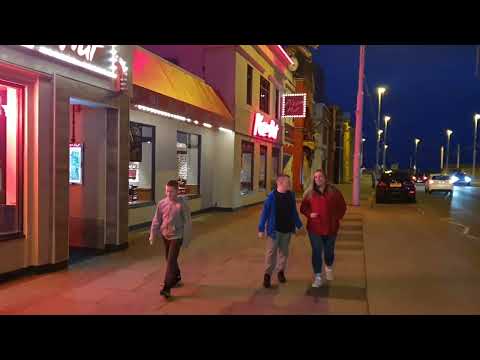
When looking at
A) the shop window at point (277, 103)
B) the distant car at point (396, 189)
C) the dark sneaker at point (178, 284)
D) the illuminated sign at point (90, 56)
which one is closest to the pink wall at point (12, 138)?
the illuminated sign at point (90, 56)

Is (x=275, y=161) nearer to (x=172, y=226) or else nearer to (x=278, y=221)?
(x=278, y=221)

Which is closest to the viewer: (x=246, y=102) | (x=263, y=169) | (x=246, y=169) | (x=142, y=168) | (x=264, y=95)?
(x=142, y=168)

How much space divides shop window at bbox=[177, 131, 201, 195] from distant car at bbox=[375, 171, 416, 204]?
1140cm

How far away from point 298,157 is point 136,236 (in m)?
20.8

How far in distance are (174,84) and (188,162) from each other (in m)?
3.09

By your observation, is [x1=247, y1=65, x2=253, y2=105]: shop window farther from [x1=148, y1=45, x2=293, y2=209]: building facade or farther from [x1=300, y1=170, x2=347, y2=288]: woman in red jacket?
[x1=300, y1=170, x2=347, y2=288]: woman in red jacket

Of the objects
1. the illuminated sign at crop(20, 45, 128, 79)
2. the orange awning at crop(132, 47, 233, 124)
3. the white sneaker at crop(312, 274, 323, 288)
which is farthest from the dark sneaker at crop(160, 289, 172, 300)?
the orange awning at crop(132, 47, 233, 124)

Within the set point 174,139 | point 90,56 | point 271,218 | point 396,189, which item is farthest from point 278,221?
point 396,189

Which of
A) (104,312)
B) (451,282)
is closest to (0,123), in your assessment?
(104,312)

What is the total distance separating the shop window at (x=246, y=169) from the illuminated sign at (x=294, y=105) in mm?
4864

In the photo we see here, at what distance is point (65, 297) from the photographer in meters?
6.68

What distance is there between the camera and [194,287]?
7.38 metres

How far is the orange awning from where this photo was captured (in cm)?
1246
